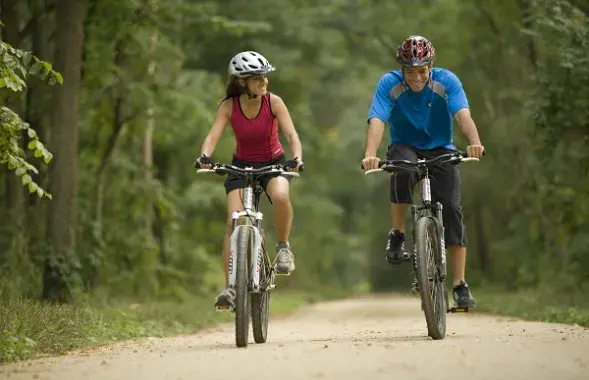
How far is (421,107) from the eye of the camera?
1109cm

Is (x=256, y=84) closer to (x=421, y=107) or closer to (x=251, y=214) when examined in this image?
(x=251, y=214)

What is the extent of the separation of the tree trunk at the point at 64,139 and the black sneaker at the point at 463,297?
322 inches

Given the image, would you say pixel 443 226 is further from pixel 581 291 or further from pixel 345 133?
pixel 345 133

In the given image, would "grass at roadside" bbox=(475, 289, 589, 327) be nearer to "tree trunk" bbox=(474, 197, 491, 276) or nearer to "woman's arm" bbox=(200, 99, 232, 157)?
"woman's arm" bbox=(200, 99, 232, 157)

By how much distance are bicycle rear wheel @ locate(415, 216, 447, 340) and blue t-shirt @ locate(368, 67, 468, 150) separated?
2.64ft

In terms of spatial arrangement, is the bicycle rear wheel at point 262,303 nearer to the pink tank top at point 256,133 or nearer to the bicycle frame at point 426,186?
the pink tank top at point 256,133

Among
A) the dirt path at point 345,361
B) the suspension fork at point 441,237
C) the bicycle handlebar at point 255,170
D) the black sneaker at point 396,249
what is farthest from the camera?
the black sneaker at point 396,249

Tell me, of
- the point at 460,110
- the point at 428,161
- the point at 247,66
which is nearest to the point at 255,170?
the point at 247,66

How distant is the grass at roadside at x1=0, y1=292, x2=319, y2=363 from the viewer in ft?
34.2

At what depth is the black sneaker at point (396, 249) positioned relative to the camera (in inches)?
441

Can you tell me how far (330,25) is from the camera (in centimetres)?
3512

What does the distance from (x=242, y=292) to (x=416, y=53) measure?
2440 mm

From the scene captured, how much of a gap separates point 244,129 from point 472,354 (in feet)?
10.5

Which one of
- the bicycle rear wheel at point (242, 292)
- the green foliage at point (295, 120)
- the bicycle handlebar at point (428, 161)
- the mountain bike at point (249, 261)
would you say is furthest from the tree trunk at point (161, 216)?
the bicycle rear wheel at point (242, 292)
